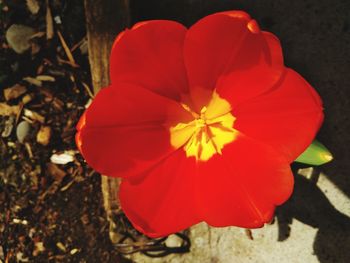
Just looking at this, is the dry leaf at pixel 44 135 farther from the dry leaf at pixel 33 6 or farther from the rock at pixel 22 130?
the dry leaf at pixel 33 6

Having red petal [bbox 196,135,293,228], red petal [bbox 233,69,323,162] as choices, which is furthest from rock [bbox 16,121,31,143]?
red petal [bbox 233,69,323,162]

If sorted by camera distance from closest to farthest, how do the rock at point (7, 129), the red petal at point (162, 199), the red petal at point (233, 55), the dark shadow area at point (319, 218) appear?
the red petal at point (233, 55) → the red petal at point (162, 199) → the dark shadow area at point (319, 218) → the rock at point (7, 129)

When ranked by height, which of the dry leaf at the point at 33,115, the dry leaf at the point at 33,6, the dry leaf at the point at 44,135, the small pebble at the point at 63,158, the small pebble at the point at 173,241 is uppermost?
the dry leaf at the point at 33,6

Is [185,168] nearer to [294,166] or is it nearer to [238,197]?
[238,197]

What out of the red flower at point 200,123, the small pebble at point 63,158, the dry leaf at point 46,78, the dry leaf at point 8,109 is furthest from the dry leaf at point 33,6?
the red flower at point 200,123

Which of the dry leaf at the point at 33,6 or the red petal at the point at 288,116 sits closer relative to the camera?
the red petal at the point at 288,116

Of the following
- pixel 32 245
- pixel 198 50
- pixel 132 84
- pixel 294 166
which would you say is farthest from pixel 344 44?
pixel 32 245

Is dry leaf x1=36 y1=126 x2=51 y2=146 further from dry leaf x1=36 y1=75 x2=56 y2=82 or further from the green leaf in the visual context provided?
the green leaf
